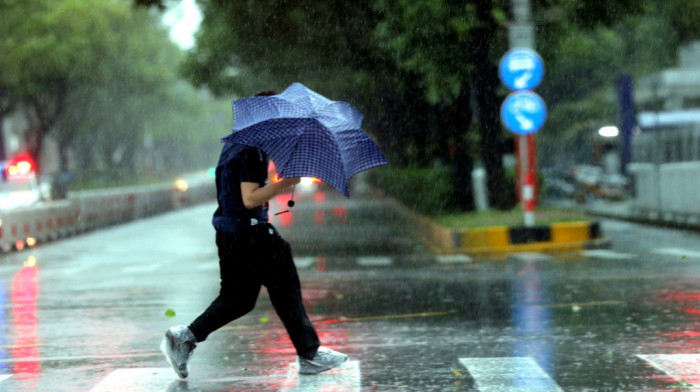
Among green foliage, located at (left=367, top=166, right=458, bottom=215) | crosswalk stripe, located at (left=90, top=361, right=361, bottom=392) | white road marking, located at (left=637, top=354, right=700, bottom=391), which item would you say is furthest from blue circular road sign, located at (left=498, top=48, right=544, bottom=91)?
crosswalk stripe, located at (left=90, top=361, right=361, bottom=392)

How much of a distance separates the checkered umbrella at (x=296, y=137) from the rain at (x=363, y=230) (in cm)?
2

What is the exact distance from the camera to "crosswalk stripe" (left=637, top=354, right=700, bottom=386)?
7111mm

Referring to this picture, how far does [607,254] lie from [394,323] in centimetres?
798

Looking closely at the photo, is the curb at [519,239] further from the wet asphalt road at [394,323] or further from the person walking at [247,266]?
the person walking at [247,266]

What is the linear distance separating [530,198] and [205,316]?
485 inches

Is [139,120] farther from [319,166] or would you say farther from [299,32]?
[319,166]

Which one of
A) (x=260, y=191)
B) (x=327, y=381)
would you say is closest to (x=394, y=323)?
(x=327, y=381)

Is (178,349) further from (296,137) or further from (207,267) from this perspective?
(207,267)

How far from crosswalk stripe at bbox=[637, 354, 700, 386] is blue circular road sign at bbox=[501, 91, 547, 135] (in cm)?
1128

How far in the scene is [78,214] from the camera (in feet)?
101

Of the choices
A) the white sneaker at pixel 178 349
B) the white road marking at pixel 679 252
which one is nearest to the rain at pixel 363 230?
the white sneaker at pixel 178 349

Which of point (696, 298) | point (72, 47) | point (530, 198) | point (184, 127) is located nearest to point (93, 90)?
point (72, 47)

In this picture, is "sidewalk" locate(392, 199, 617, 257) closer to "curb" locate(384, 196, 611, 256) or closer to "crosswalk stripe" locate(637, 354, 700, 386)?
"curb" locate(384, 196, 611, 256)

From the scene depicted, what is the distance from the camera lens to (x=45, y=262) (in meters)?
19.6
